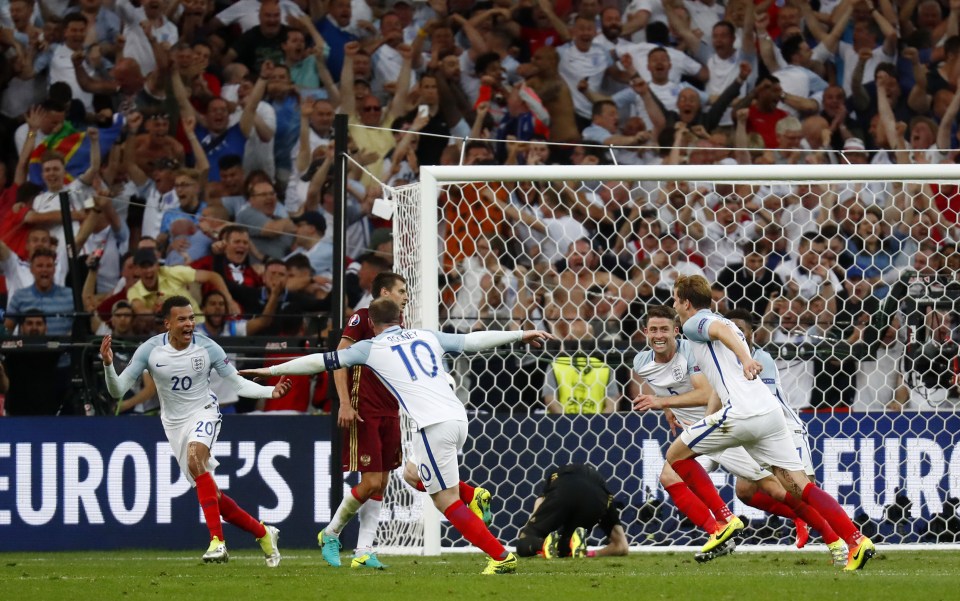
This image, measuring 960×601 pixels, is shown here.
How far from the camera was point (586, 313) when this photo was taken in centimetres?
1107

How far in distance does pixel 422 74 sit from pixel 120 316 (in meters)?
4.41

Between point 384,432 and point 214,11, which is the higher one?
point 214,11

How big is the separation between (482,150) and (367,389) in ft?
13.8

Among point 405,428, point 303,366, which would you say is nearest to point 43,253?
point 405,428

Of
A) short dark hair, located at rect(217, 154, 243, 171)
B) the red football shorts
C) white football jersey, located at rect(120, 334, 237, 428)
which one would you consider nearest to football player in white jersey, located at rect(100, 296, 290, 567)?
white football jersey, located at rect(120, 334, 237, 428)

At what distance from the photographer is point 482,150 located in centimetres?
1284

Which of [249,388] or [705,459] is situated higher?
[249,388]

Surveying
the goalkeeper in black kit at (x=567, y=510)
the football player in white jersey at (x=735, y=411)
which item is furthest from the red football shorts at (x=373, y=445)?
the football player in white jersey at (x=735, y=411)

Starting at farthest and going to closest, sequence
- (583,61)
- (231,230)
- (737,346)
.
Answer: (583,61)
(231,230)
(737,346)

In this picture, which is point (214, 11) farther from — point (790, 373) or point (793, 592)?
point (793, 592)

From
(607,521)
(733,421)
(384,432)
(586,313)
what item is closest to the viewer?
(733,421)

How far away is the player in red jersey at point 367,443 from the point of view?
8.79 meters

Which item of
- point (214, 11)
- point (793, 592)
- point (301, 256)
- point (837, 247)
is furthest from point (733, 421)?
point (214, 11)

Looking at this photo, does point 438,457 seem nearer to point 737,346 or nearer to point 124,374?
point 737,346
